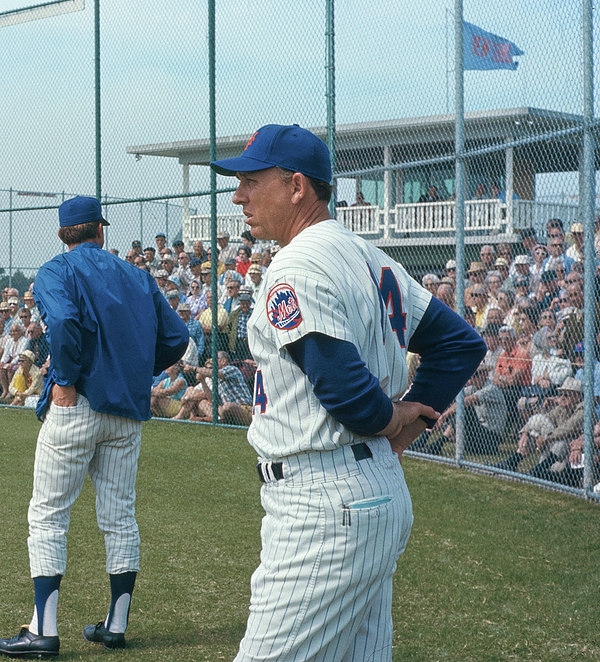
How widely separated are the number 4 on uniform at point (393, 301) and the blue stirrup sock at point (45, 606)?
6.82 feet

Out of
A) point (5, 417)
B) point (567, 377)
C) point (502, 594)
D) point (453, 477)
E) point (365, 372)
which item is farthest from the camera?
point (5, 417)

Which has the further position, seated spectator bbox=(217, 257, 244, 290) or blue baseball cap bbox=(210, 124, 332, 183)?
seated spectator bbox=(217, 257, 244, 290)

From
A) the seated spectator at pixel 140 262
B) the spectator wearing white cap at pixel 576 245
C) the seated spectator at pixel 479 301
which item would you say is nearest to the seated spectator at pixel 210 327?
the seated spectator at pixel 140 262

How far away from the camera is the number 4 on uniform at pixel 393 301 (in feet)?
6.79

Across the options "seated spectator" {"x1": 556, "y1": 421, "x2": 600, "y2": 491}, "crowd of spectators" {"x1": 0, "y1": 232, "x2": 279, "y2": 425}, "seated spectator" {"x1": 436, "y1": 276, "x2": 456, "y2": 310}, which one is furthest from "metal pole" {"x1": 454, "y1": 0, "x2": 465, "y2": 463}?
"crowd of spectators" {"x1": 0, "y1": 232, "x2": 279, "y2": 425}

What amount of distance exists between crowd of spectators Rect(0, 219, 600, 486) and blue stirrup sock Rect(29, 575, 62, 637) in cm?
428

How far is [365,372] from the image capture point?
183 centimetres

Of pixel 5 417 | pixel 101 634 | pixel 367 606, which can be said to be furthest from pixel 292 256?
pixel 5 417

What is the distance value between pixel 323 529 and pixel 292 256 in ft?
2.08

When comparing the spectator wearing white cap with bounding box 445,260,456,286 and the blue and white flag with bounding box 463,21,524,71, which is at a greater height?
the blue and white flag with bounding box 463,21,524,71

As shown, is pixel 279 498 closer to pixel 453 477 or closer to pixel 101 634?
pixel 101 634

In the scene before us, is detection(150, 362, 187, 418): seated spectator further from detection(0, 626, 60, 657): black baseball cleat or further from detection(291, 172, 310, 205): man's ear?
detection(291, 172, 310, 205): man's ear

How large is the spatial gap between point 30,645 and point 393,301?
2.33m

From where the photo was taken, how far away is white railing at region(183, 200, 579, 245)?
8648mm
